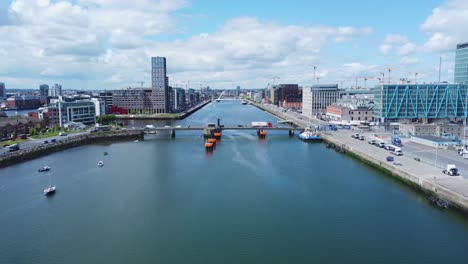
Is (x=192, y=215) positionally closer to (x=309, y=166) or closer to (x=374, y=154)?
(x=309, y=166)

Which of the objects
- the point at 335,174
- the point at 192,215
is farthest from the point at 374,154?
the point at 192,215

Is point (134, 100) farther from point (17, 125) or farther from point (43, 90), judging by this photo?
point (43, 90)

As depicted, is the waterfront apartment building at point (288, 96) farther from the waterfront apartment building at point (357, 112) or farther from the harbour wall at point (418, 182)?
the harbour wall at point (418, 182)

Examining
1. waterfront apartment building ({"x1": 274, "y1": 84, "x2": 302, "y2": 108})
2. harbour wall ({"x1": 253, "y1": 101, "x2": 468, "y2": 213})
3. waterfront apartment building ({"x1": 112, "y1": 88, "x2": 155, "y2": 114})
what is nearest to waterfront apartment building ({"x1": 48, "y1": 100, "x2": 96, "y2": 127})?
waterfront apartment building ({"x1": 112, "y1": 88, "x2": 155, "y2": 114})

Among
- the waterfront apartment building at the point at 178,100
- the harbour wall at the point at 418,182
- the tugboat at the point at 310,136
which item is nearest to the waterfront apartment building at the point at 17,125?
the tugboat at the point at 310,136

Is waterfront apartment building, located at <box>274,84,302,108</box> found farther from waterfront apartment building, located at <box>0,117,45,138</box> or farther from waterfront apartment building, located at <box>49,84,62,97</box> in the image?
waterfront apartment building, located at <box>49,84,62,97</box>
